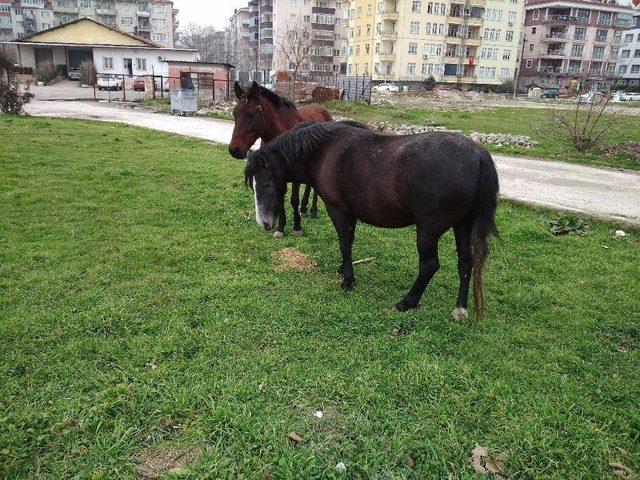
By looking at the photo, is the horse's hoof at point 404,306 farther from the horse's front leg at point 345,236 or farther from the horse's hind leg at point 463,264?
the horse's front leg at point 345,236

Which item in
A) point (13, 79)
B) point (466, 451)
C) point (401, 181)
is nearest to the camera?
point (466, 451)

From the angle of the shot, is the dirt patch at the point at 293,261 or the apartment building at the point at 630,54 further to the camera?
the apartment building at the point at 630,54

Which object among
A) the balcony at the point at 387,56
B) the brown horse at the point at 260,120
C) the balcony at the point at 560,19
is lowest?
the brown horse at the point at 260,120

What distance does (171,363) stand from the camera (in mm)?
3650

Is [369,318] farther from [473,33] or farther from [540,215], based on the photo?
[473,33]

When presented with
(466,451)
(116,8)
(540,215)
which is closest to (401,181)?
(466,451)

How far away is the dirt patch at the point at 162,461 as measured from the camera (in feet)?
8.86

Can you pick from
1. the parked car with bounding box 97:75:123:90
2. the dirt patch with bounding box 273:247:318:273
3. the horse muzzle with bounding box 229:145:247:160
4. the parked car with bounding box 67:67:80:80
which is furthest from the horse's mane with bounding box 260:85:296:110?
the parked car with bounding box 67:67:80:80

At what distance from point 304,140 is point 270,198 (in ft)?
2.50

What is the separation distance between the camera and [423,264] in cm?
461

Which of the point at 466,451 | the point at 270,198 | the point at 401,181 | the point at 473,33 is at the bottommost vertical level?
the point at 466,451

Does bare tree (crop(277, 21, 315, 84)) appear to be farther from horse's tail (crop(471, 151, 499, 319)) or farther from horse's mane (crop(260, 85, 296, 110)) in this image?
horse's tail (crop(471, 151, 499, 319))

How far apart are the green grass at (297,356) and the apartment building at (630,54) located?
10066 cm

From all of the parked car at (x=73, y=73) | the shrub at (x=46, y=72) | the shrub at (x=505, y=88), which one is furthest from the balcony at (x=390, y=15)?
the shrub at (x=46, y=72)
